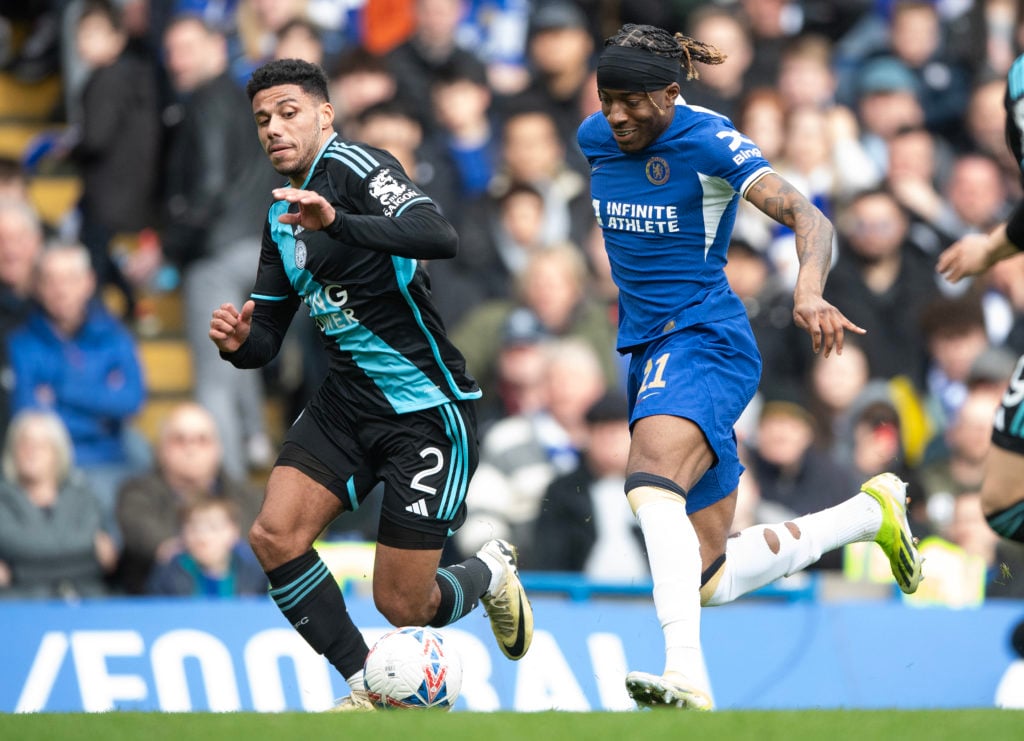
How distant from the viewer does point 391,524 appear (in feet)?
25.5

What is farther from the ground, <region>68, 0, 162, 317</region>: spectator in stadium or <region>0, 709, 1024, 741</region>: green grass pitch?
<region>68, 0, 162, 317</region>: spectator in stadium

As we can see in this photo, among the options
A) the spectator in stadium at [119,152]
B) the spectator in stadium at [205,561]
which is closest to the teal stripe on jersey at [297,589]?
the spectator in stadium at [205,561]

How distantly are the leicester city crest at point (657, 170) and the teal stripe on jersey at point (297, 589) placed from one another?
7.18 feet

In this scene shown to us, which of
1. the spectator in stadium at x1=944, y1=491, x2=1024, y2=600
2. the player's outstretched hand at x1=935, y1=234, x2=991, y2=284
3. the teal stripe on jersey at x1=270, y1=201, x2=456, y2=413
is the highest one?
the player's outstretched hand at x1=935, y1=234, x2=991, y2=284

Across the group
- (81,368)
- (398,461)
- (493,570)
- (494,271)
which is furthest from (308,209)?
(494,271)

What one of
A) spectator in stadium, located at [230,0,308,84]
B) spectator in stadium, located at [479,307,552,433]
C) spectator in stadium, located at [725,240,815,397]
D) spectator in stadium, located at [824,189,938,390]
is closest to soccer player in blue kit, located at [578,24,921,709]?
spectator in stadium, located at [479,307,552,433]

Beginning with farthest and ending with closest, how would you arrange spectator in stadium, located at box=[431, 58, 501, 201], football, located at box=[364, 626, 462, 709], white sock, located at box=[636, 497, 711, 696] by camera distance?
spectator in stadium, located at box=[431, 58, 501, 201] < football, located at box=[364, 626, 462, 709] < white sock, located at box=[636, 497, 711, 696]

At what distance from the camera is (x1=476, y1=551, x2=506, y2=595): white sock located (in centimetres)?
848

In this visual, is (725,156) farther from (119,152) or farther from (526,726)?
(119,152)

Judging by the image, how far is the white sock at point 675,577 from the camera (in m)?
7.14

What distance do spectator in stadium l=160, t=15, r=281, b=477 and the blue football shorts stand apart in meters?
5.15

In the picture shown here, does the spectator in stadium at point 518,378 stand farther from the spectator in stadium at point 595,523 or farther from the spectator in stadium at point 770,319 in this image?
the spectator in stadium at point 770,319

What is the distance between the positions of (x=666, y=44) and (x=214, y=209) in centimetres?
553

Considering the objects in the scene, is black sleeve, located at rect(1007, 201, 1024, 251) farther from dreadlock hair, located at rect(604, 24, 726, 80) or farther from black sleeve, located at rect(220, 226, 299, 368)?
black sleeve, located at rect(220, 226, 299, 368)
